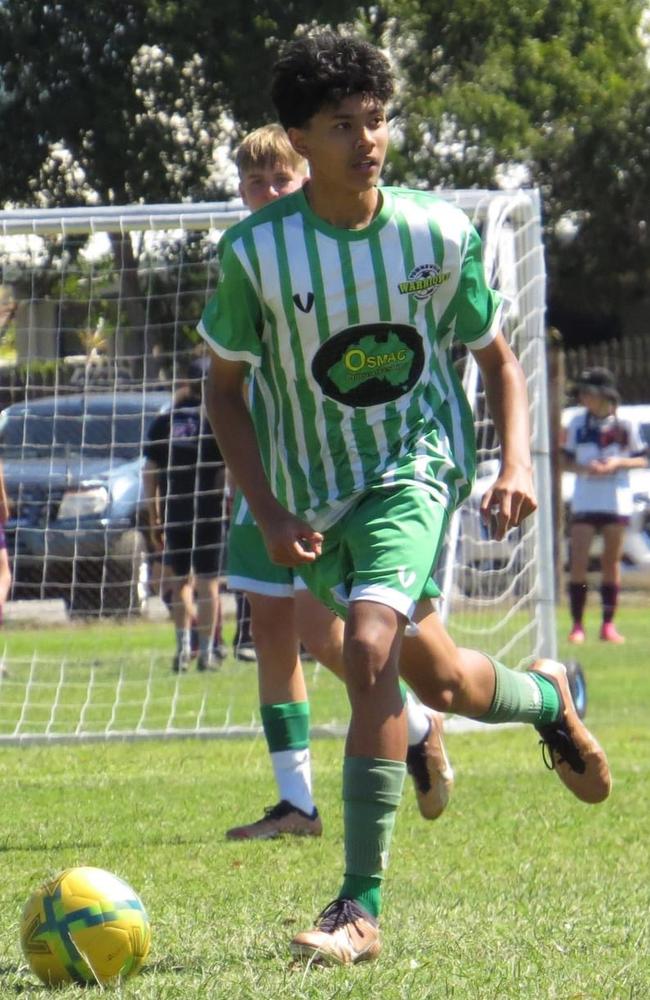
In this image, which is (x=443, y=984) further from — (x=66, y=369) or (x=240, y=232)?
(x=66, y=369)

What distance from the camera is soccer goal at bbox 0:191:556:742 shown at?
8.67 metres

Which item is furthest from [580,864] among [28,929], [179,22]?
[179,22]

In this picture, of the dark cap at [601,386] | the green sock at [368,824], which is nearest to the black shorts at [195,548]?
the dark cap at [601,386]

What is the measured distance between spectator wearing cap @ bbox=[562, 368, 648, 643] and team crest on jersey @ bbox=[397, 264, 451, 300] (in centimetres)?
972

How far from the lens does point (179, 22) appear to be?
21391 mm

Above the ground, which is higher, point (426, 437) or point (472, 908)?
point (426, 437)

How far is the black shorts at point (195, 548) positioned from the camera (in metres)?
10.8

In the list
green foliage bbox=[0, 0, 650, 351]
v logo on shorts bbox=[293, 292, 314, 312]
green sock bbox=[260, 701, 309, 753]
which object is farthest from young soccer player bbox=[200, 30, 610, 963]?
green foliage bbox=[0, 0, 650, 351]

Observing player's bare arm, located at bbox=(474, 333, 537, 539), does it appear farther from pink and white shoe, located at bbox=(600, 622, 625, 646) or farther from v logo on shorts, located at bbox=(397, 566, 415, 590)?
pink and white shoe, located at bbox=(600, 622, 625, 646)

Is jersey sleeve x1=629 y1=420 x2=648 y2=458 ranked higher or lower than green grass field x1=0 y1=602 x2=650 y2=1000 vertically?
higher

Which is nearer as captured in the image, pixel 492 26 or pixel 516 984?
pixel 516 984

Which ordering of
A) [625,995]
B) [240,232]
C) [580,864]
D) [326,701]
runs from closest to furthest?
[625,995] → [240,232] → [580,864] → [326,701]

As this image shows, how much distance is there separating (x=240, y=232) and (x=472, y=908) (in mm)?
1702

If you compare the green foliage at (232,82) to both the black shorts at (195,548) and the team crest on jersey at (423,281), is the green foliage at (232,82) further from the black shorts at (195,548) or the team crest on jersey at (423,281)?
the team crest on jersey at (423,281)
